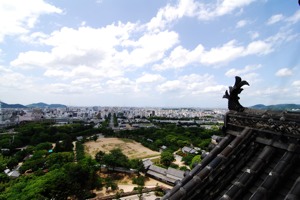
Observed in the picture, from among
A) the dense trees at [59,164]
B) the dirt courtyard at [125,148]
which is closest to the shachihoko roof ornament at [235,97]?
the dense trees at [59,164]

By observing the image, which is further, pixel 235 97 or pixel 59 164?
pixel 59 164

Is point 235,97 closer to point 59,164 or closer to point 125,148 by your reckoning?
point 59,164

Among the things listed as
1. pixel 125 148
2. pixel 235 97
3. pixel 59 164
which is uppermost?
pixel 235 97

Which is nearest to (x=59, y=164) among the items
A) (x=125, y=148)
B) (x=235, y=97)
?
(x=125, y=148)

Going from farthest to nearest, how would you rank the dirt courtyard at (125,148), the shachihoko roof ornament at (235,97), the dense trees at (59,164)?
the dirt courtyard at (125,148), the dense trees at (59,164), the shachihoko roof ornament at (235,97)

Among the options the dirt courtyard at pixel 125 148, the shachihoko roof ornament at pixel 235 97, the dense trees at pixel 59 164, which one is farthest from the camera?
the dirt courtyard at pixel 125 148

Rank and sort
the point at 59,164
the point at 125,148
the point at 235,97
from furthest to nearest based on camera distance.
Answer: the point at 125,148 → the point at 59,164 → the point at 235,97

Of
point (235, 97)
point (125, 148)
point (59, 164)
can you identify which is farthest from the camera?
point (125, 148)

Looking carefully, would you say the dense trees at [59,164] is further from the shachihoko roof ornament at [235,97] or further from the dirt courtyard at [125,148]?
the shachihoko roof ornament at [235,97]

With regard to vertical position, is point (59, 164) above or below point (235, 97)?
below

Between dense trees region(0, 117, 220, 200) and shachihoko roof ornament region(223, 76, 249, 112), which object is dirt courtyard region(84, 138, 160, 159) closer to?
dense trees region(0, 117, 220, 200)
